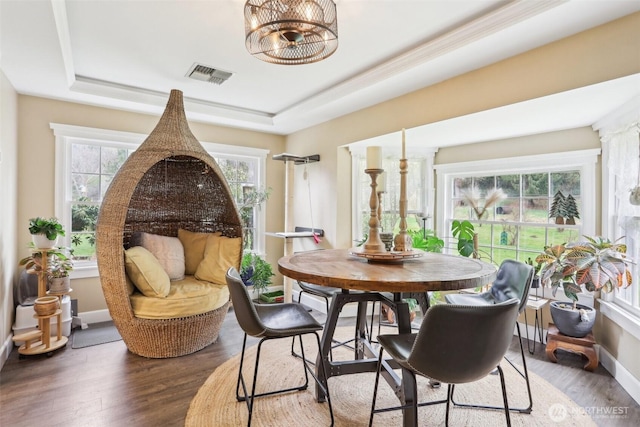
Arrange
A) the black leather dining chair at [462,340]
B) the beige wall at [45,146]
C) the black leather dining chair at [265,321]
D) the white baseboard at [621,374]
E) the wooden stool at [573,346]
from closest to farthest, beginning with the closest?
the black leather dining chair at [462,340], the black leather dining chair at [265,321], the white baseboard at [621,374], the wooden stool at [573,346], the beige wall at [45,146]

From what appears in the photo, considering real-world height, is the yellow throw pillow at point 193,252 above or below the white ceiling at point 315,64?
below

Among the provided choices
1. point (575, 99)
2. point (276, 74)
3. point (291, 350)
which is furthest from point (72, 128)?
point (575, 99)

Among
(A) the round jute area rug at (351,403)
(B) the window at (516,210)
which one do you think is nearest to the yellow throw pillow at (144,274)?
(A) the round jute area rug at (351,403)

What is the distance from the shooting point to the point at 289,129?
4.68 m

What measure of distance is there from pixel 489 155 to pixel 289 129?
8.20 feet

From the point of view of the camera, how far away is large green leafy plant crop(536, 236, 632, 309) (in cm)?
239

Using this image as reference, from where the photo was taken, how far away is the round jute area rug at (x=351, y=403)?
200 cm

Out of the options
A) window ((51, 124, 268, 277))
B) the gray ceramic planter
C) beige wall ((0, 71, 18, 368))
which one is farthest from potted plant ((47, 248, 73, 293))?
the gray ceramic planter

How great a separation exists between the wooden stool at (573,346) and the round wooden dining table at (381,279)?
49.6 inches

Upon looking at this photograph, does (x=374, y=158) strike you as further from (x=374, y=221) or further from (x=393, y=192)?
(x=393, y=192)

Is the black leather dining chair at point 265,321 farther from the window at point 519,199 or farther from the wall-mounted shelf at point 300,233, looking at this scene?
the window at point 519,199

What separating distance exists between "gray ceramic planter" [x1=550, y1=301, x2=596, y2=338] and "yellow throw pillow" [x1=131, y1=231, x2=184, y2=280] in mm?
3312

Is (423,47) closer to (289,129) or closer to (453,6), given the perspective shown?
(453,6)

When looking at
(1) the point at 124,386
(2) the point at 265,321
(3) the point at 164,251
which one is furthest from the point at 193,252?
(2) the point at 265,321
